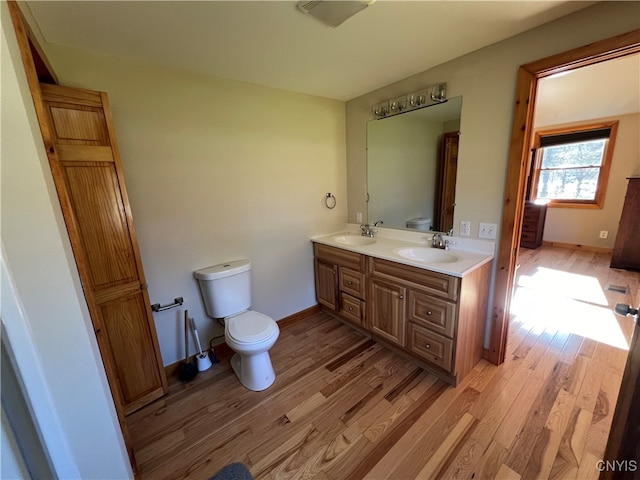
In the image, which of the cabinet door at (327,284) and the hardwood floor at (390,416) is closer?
the hardwood floor at (390,416)

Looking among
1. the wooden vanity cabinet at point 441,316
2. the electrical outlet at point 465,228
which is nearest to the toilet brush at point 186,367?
the wooden vanity cabinet at point 441,316

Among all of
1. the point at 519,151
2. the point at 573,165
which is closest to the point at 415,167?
the point at 519,151

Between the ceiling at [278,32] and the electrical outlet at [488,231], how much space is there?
1.16m

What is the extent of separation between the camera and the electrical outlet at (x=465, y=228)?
1927 millimetres

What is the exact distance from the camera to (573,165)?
15.0 ft

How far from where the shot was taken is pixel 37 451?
27.8 inches

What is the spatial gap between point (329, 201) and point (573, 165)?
486cm

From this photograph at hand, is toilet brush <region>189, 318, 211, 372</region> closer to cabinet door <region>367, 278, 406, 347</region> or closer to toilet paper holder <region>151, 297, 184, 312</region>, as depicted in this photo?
toilet paper holder <region>151, 297, 184, 312</region>

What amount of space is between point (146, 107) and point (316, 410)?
2.22 meters

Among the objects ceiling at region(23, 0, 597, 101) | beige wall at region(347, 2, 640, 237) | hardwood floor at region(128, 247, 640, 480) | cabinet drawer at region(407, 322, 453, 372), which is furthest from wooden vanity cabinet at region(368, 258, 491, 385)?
ceiling at region(23, 0, 597, 101)

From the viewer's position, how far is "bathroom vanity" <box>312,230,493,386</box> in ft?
5.39

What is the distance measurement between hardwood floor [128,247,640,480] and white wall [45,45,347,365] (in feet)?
1.82

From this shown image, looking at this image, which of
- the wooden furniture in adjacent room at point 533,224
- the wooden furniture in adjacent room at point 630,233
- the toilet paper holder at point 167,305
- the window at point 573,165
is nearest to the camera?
the toilet paper holder at point 167,305

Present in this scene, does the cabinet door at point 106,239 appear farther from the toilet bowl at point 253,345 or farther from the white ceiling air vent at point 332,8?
the white ceiling air vent at point 332,8
